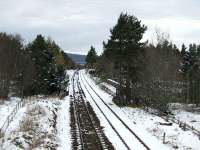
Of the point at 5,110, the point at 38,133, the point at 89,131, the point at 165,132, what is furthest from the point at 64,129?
the point at 5,110

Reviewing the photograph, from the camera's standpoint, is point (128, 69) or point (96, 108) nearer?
point (96, 108)

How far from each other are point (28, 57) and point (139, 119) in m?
39.6

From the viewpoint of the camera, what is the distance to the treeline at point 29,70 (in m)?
66.8

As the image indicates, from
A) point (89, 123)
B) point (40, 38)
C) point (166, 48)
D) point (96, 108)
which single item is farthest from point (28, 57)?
point (89, 123)

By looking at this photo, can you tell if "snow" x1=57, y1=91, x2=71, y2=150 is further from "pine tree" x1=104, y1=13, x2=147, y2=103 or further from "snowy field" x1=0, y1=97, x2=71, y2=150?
"pine tree" x1=104, y1=13, x2=147, y2=103

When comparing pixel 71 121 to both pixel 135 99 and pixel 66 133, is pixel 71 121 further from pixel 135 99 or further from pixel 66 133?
pixel 135 99

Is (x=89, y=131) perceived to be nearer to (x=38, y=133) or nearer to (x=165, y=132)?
(x=38, y=133)

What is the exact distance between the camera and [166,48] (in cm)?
5959

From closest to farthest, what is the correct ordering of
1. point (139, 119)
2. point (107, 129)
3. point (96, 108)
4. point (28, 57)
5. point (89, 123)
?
point (107, 129)
point (89, 123)
point (139, 119)
point (96, 108)
point (28, 57)

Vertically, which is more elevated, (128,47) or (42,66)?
(128,47)

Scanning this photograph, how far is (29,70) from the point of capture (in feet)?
226

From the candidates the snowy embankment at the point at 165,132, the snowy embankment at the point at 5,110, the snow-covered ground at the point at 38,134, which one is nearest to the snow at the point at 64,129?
the snow-covered ground at the point at 38,134

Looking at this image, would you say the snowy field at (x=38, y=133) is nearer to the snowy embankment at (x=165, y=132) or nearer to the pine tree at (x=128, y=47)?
the snowy embankment at (x=165, y=132)

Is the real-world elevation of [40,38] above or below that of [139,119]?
above
